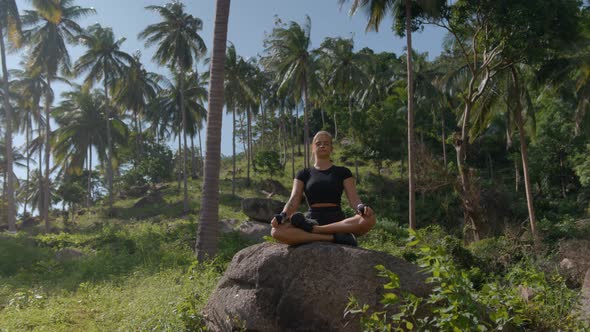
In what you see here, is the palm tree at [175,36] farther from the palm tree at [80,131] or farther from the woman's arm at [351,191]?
the woman's arm at [351,191]

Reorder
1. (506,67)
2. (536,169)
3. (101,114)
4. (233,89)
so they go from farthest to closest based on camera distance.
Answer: (101,114)
(233,89)
(536,169)
(506,67)

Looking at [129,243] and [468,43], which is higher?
[468,43]

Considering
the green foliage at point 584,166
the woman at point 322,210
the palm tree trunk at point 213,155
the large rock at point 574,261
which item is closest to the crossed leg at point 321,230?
the woman at point 322,210

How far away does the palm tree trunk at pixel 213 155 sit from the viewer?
32.2 ft

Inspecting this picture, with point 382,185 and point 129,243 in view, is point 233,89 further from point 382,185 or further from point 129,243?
point 129,243

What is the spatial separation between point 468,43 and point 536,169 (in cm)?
1464

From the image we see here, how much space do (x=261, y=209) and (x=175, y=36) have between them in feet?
52.2

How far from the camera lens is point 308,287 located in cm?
461

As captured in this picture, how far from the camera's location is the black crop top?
513 cm

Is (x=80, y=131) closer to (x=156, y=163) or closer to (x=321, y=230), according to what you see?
(x=156, y=163)

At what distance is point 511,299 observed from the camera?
4133 millimetres

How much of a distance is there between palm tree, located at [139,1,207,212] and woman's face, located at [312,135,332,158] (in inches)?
1039

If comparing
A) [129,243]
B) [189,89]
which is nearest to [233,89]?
[189,89]

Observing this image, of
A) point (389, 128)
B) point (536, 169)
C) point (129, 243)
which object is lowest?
point (129, 243)
